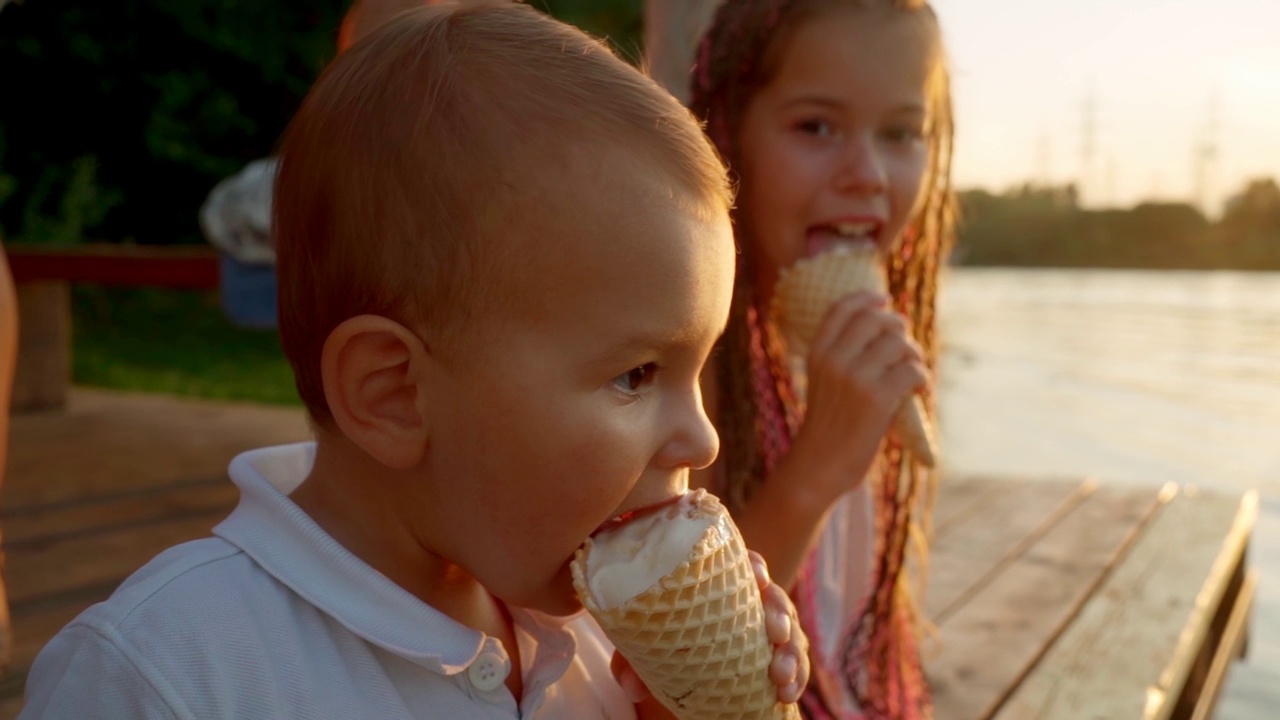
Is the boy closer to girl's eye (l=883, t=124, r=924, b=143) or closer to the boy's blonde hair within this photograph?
the boy's blonde hair

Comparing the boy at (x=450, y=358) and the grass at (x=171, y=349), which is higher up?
the boy at (x=450, y=358)

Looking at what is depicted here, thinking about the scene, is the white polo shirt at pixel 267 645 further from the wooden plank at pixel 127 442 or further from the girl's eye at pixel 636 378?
the wooden plank at pixel 127 442

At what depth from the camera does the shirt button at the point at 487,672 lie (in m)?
1.22

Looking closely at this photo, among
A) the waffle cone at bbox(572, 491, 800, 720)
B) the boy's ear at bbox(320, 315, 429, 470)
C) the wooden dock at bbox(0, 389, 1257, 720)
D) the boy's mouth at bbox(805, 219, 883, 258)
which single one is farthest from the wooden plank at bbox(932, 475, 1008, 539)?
the boy's ear at bbox(320, 315, 429, 470)

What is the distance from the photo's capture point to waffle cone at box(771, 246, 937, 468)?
6.29 ft

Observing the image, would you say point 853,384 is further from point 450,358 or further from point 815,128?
point 450,358

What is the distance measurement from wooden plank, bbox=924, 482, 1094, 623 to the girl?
2.31 ft

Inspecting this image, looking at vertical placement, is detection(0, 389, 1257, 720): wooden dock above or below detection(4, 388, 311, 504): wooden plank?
above

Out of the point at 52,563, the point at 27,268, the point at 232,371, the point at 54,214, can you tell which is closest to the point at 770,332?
the point at 52,563

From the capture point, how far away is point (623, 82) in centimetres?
115

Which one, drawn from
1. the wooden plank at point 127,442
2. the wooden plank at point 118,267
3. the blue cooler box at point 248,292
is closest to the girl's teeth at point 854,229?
the wooden plank at point 127,442

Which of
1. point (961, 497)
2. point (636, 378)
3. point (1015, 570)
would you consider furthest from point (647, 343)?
point (961, 497)

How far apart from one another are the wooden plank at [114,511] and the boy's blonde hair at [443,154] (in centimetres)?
285

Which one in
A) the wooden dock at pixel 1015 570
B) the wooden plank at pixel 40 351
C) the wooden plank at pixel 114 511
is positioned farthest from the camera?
the wooden plank at pixel 40 351
